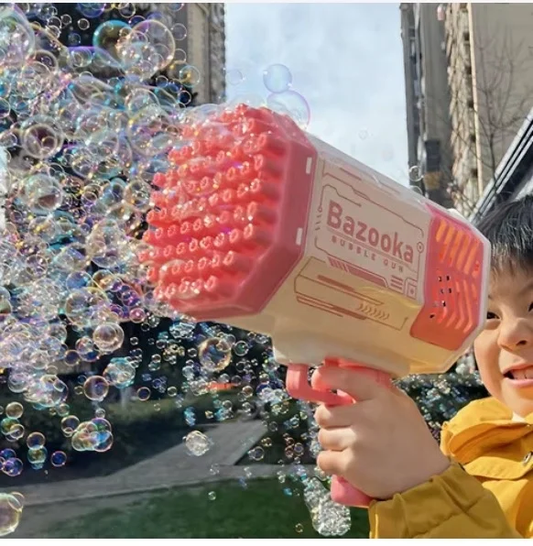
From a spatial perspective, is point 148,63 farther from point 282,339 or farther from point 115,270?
point 282,339

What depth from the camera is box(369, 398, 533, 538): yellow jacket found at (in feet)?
3.32

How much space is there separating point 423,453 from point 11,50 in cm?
313

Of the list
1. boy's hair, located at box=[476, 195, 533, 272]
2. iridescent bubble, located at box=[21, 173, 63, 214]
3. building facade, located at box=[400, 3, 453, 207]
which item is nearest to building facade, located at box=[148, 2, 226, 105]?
iridescent bubble, located at box=[21, 173, 63, 214]

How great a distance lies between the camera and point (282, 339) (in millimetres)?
1129

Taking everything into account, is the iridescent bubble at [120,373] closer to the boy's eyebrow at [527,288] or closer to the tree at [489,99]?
the boy's eyebrow at [527,288]

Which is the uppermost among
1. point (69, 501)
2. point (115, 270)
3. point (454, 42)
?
point (454, 42)

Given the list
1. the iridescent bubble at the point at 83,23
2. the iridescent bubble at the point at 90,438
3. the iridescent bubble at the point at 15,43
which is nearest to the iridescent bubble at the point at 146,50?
the iridescent bubble at the point at 15,43

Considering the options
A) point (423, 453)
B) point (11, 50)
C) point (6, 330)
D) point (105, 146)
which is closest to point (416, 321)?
point (423, 453)

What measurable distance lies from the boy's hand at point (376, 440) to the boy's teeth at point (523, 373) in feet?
1.28

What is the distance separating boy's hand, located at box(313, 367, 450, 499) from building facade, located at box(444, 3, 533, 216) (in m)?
12.5

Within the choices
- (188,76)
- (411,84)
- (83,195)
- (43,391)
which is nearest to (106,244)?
(83,195)

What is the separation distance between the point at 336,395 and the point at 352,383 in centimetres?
4

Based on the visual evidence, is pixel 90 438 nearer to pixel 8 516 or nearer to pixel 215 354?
pixel 8 516

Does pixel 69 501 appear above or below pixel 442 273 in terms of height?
below
